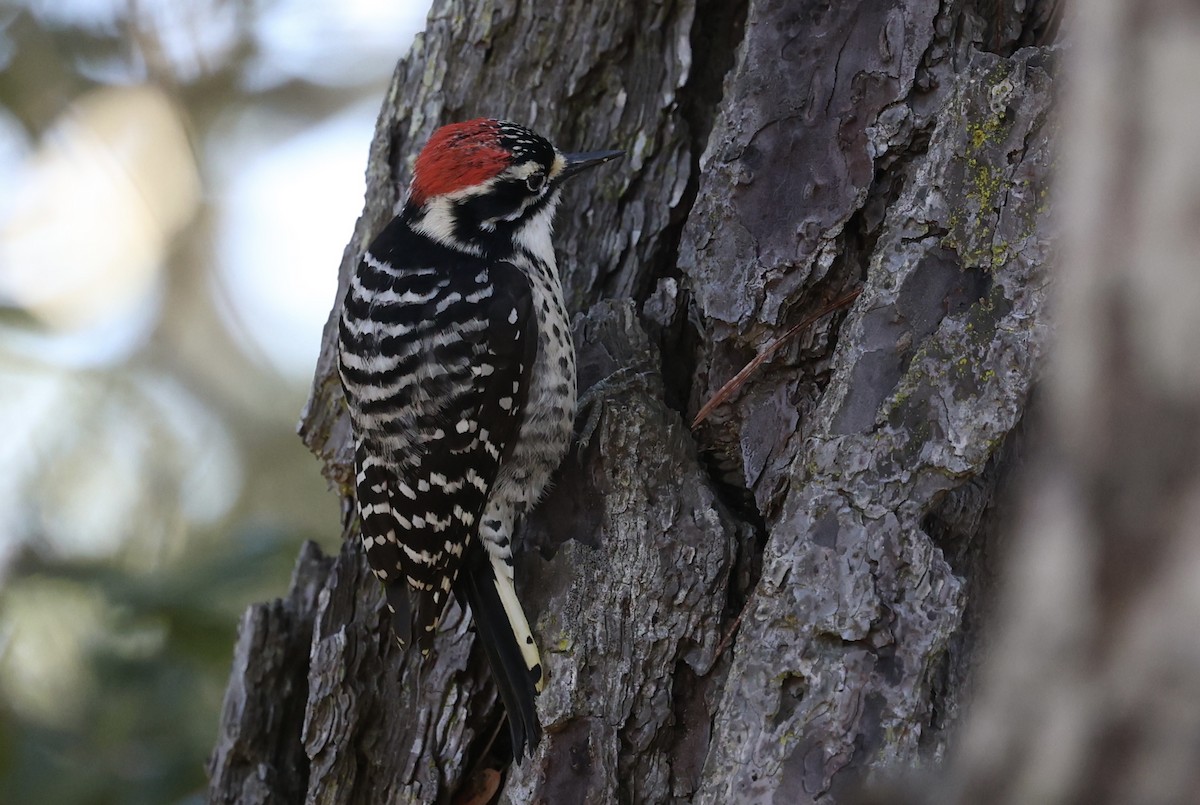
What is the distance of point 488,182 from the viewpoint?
3.00 metres

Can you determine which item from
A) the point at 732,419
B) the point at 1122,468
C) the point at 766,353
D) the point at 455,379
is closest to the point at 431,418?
the point at 455,379

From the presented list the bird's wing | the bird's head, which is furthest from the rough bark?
the bird's head

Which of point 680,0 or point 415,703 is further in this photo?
point 680,0

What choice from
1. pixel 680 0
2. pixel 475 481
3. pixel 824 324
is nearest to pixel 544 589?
pixel 475 481

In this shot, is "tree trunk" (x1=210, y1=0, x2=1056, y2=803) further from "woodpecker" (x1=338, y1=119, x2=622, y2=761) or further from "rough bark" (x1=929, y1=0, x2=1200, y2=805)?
"rough bark" (x1=929, y1=0, x2=1200, y2=805)

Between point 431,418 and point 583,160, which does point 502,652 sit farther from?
point 583,160

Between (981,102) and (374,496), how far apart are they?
1692 millimetres

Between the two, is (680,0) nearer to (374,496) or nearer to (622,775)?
(374,496)

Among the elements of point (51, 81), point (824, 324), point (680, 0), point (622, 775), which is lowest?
point (622, 775)

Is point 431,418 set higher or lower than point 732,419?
higher

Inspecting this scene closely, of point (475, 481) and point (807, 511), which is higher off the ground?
point (475, 481)

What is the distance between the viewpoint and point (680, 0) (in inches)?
116

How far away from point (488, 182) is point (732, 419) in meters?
1.00

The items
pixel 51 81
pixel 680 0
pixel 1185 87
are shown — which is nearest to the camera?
pixel 1185 87
